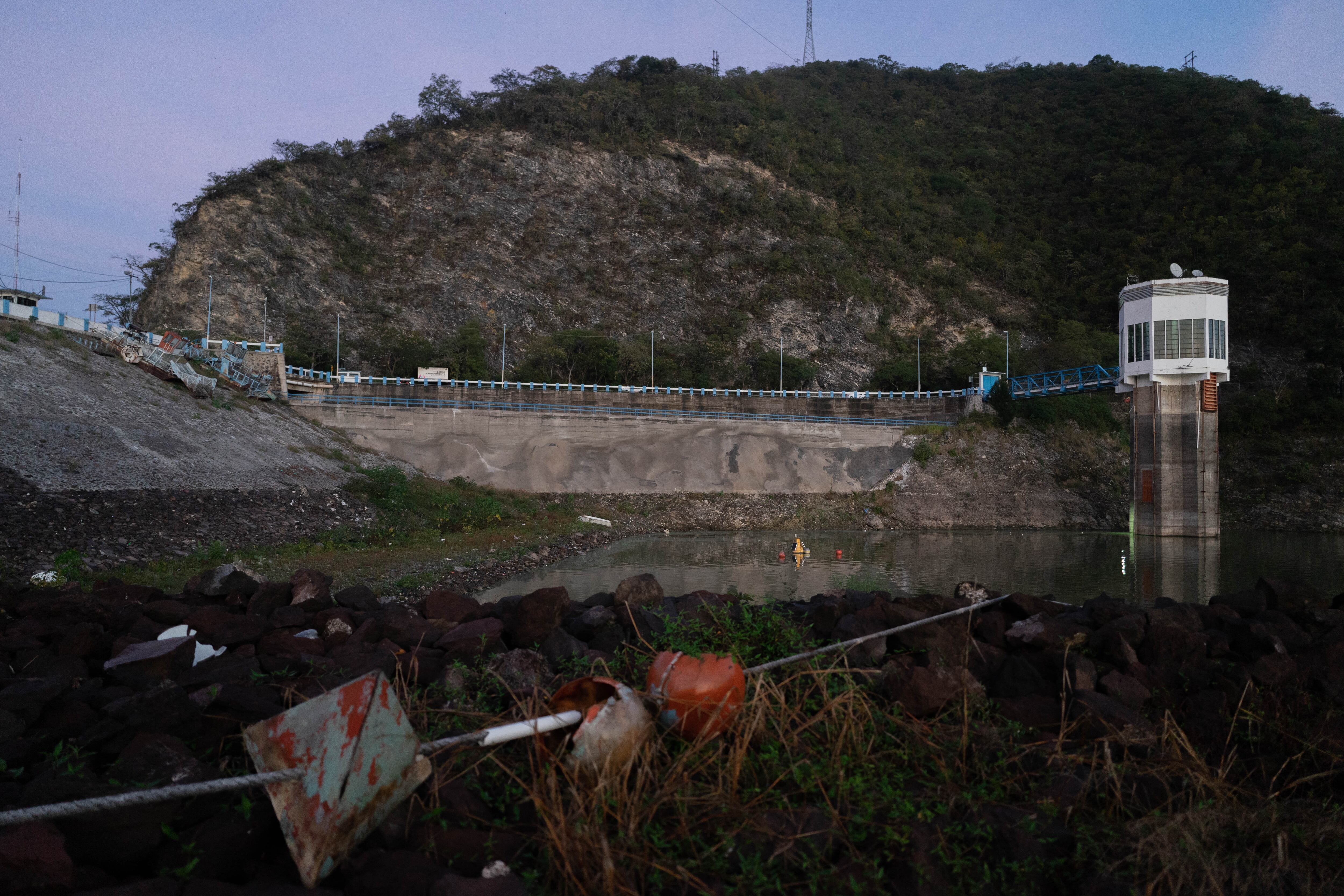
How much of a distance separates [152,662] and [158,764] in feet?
6.93

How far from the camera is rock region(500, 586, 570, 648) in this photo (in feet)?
20.8

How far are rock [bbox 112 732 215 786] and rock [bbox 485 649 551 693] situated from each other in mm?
1737

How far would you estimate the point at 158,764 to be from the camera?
3.68 metres

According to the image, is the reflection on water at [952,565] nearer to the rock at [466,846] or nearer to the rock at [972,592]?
the rock at [972,592]

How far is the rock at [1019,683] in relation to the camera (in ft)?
17.3

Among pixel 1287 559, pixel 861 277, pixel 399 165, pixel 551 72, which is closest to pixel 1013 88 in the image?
pixel 861 277

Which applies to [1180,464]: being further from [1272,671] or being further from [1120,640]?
[1272,671]

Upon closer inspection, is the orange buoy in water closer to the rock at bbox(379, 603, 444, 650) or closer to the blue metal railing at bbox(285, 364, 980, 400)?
the rock at bbox(379, 603, 444, 650)

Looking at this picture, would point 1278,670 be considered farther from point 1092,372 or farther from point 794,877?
point 1092,372

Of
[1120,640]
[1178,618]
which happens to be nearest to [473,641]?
[1120,640]

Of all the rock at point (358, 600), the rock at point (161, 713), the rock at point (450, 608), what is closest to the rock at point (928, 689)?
the rock at point (450, 608)

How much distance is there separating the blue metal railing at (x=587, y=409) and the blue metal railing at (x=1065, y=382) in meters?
5.70

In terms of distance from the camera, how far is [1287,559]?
27.7 m

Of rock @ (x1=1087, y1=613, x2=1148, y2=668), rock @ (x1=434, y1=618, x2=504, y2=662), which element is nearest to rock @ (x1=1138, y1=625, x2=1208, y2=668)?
rock @ (x1=1087, y1=613, x2=1148, y2=668)
